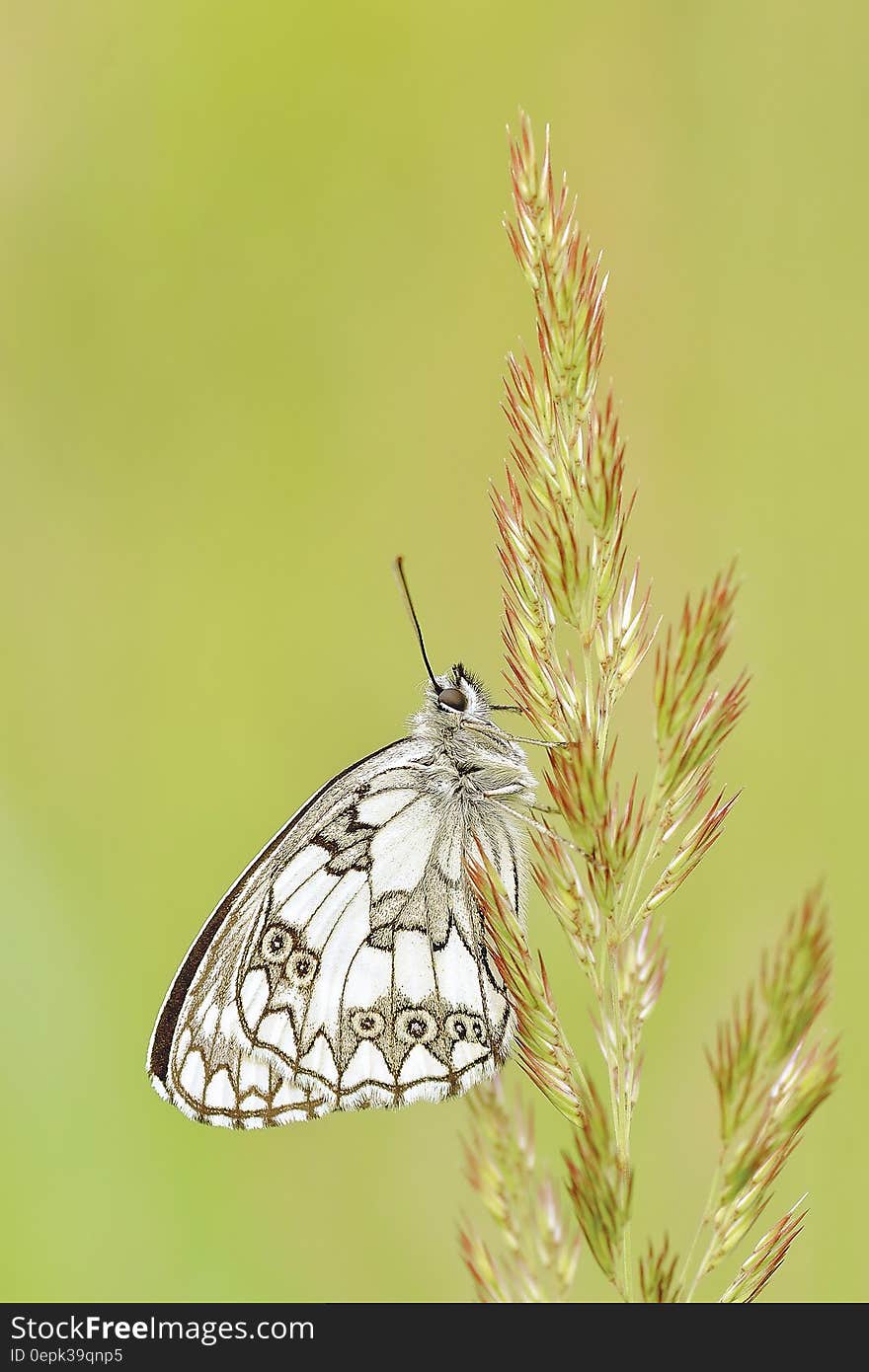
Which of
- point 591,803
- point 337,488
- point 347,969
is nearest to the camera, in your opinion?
point 591,803

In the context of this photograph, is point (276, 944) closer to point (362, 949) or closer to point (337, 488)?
point (362, 949)

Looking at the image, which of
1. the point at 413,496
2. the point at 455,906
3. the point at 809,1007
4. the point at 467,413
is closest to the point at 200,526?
the point at 413,496

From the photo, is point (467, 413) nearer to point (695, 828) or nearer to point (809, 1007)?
point (695, 828)

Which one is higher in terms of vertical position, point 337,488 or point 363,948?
point 337,488

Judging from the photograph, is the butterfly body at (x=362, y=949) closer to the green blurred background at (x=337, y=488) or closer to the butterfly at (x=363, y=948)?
the butterfly at (x=363, y=948)

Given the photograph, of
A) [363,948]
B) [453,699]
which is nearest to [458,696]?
[453,699]

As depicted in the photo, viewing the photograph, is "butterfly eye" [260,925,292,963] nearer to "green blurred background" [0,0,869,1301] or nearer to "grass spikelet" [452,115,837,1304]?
"green blurred background" [0,0,869,1301]

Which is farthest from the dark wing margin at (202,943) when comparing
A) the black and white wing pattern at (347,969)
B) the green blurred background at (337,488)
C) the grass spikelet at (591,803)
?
the grass spikelet at (591,803)
